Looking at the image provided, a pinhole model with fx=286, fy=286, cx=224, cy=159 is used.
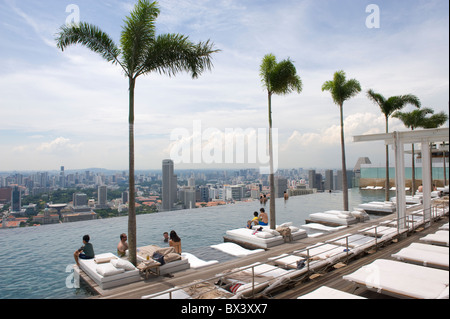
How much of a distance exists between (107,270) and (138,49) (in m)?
5.44

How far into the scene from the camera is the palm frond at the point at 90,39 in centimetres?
718

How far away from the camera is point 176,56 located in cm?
779

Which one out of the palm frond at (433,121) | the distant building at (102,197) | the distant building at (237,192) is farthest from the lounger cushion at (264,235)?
the palm frond at (433,121)

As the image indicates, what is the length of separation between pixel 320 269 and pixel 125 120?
619cm

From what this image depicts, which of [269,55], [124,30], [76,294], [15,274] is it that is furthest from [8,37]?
[269,55]

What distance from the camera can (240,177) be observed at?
87.1 feet

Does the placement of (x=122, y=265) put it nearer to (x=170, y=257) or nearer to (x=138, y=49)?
(x=170, y=257)

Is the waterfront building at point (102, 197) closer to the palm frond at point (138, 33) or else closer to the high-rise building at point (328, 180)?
the palm frond at point (138, 33)

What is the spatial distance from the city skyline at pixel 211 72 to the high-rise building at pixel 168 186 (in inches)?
44.9

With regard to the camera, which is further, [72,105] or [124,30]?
[72,105]

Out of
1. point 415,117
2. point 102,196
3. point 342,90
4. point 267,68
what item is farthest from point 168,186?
point 415,117

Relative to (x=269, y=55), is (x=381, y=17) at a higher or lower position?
lower

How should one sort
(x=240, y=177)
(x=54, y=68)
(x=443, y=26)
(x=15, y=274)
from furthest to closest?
(x=240, y=177) → (x=54, y=68) → (x=15, y=274) → (x=443, y=26)

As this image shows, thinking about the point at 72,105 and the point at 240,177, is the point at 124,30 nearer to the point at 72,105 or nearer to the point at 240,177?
the point at 72,105
